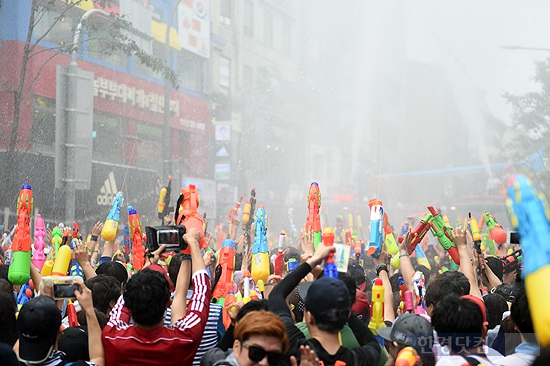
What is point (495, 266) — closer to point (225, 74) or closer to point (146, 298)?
point (146, 298)

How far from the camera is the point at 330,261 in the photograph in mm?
2881

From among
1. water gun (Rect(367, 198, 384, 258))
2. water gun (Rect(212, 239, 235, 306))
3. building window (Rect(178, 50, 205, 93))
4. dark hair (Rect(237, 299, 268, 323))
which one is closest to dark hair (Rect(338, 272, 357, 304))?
dark hair (Rect(237, 299, 268, 323))

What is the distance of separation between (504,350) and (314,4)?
29139 millimetres

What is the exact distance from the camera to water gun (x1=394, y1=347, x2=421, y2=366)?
261cm

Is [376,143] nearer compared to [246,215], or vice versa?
[246,215]

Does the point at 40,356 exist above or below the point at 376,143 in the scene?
below

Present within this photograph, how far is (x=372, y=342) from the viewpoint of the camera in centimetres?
282

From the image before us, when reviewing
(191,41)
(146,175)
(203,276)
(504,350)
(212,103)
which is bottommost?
(504,350)

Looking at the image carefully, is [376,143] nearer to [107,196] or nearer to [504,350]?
[107,196]

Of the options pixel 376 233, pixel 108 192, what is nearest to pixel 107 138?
pixel 108 192

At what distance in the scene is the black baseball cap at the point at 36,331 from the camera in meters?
2.59

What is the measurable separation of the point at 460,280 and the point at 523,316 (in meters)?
1.17

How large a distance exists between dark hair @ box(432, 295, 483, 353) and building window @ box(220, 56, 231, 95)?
2470 cm

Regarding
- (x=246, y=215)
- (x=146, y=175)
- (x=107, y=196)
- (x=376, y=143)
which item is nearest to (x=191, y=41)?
(x=146, y=175)
